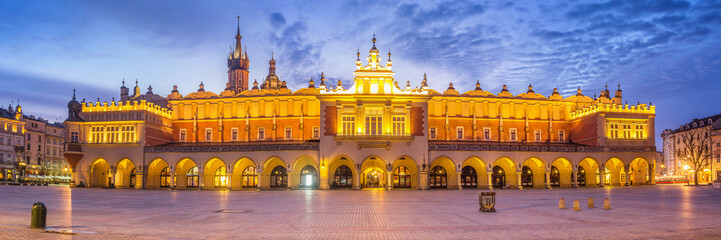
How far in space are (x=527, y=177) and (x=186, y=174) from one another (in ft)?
137

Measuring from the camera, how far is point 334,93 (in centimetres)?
6281

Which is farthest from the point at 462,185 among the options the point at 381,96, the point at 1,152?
the point at 1,152

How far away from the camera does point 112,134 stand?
6750 centimetres

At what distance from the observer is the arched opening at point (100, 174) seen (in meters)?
68.2

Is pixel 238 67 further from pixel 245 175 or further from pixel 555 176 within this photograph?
pixel 555 176

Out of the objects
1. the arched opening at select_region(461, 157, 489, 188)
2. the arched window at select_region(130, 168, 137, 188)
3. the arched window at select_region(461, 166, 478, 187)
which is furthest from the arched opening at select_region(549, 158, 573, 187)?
the arched window at select_region(130, 168, 137, 188)

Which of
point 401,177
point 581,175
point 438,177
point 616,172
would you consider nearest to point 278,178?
point 401,177

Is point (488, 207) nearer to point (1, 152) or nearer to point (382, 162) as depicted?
point (382, 162)

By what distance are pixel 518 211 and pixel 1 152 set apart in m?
97.7

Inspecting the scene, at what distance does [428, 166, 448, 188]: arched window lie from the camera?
66438 mm

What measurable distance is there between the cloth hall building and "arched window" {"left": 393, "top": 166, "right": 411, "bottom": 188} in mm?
118

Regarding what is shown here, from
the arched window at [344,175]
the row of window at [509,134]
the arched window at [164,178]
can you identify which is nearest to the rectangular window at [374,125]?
the arched window at [344,175]

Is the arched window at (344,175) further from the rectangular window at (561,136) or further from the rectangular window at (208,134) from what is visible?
the rectangular window at (561,136)

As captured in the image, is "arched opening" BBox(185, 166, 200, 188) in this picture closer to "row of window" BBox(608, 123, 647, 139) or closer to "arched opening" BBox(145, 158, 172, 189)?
"arched opening" BBox(145, 158, 172, 189)
